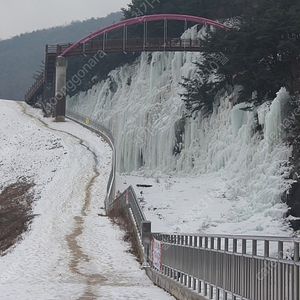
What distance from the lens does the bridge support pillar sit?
62531 mm

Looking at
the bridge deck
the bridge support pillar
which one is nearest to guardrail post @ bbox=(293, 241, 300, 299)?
the bridge deck

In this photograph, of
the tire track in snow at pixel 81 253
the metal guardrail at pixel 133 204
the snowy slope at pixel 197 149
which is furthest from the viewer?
the snowy slope at pixel 197 149

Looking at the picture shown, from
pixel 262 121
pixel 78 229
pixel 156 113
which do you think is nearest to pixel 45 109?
pixel 156 113

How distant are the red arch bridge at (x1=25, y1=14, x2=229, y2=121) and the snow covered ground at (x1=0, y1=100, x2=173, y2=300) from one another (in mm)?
6067

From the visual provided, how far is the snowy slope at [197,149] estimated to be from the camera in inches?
1117

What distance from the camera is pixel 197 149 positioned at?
1677 inches

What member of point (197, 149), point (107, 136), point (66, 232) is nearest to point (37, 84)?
point (107, 136)

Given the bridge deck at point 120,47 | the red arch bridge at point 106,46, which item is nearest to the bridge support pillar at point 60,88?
the red arch bridge at point 106,46

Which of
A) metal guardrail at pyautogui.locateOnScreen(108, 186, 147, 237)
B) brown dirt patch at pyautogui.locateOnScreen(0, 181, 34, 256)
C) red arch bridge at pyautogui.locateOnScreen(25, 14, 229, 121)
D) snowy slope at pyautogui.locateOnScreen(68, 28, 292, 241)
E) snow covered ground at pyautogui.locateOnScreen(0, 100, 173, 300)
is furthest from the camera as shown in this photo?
red arch bridge at pyautogui.locateOnScreen(25, 14, 229, 121)

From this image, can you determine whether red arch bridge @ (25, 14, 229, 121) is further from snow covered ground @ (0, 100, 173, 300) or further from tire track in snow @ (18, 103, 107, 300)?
tire track in snow @ (18, 103, 107, 300)

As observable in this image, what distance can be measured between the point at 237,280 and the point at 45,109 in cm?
6441

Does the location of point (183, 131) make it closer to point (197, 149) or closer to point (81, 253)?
point (197, 149)

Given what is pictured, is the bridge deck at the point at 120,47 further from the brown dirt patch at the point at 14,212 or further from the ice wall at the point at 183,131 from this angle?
the brown dirt patch at the point at 14,212

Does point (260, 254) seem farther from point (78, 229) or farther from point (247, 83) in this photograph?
point (247, 83)
